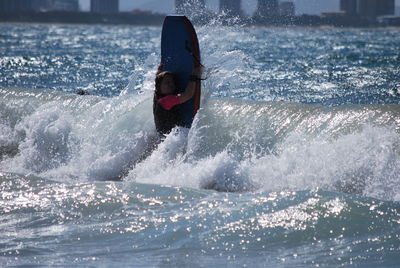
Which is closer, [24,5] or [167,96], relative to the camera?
[167,96]

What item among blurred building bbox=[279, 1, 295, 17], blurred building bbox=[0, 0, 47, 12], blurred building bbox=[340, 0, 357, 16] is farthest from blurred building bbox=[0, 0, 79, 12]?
blurred building bbox=[279, 1, 295, 17]

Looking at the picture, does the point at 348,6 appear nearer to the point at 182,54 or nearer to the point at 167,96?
the point at 182,54

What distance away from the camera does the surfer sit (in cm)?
926

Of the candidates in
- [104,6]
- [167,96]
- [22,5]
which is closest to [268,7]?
[167,96]

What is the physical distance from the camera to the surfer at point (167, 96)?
9.26 meters

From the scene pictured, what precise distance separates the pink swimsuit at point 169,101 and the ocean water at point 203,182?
350mm

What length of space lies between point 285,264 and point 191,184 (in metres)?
Answer: 2.77

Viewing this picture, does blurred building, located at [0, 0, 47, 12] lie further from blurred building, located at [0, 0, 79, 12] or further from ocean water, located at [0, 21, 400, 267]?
ocean water, located at [0, 21, 400, 267]

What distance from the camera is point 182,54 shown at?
9656 mm

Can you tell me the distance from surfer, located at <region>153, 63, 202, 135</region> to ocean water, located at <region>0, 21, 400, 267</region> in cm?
18

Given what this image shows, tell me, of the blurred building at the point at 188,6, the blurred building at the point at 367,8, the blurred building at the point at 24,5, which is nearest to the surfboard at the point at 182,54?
the blurred building at the point at 188,6

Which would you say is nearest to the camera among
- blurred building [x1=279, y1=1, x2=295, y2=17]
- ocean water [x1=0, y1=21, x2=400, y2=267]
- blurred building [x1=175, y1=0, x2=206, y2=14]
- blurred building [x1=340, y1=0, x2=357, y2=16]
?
ocean water [x1=0, y1=21, x2=400, y2=267]

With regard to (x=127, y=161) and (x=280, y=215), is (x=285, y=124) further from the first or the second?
(x=280, y=215)

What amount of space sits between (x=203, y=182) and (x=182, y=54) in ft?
7.16
